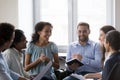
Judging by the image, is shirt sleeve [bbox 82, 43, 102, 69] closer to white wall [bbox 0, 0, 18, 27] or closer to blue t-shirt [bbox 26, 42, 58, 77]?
blue t-shirt [bbox 26, 42, 58, 77]

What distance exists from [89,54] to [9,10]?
1.50 m

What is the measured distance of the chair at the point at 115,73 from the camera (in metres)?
2.19

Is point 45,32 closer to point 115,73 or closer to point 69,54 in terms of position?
point 69,54

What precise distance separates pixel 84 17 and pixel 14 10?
45.6 inches

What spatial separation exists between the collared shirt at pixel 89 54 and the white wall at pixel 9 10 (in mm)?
1132

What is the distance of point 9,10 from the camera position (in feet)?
13.9

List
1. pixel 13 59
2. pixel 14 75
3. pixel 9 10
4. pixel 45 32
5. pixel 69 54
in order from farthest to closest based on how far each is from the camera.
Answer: pixel 9 10 < pixel 69 54 < pixel 45 32 < pixel 13 59 < pixel 14 75

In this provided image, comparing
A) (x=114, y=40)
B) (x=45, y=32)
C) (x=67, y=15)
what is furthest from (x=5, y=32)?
(x=67, y=15)

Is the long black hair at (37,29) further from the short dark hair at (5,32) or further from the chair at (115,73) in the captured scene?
the chair at (115,73)

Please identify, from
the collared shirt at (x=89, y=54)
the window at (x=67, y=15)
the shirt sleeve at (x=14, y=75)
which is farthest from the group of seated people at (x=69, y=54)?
the window at (x=67, y=15)

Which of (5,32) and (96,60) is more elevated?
(5,32)

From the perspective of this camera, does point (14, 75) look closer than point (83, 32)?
Yes

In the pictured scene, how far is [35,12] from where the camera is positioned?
15.5 ft

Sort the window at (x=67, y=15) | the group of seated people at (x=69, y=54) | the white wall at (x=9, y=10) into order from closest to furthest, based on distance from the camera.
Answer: the group of seated people at (x=69, y=54), the white wall at (x=9, y=10), the window at (x=67, y=15)
